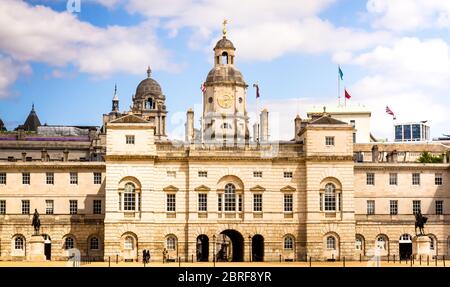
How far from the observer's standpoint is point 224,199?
83.4 m

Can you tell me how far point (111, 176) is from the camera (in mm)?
81562

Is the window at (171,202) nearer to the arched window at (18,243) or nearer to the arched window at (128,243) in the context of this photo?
the arched window at (128,243)

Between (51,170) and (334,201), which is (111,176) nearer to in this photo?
(51,170)

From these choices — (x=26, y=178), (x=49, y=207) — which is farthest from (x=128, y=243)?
(x=26, y=178)

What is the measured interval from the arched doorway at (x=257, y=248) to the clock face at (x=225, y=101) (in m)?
17.2

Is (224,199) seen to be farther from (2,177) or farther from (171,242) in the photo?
(2,177)

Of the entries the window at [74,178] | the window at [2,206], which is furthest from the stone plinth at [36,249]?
the window at [74,178]

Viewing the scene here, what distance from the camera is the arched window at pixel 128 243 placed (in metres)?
81.9

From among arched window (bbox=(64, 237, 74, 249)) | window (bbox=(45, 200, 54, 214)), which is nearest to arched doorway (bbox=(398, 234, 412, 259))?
arched window (bbox=(64, 237, 74, 249))

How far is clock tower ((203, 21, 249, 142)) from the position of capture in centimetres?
9562

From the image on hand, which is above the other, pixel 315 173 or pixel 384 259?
pixel 315 173
